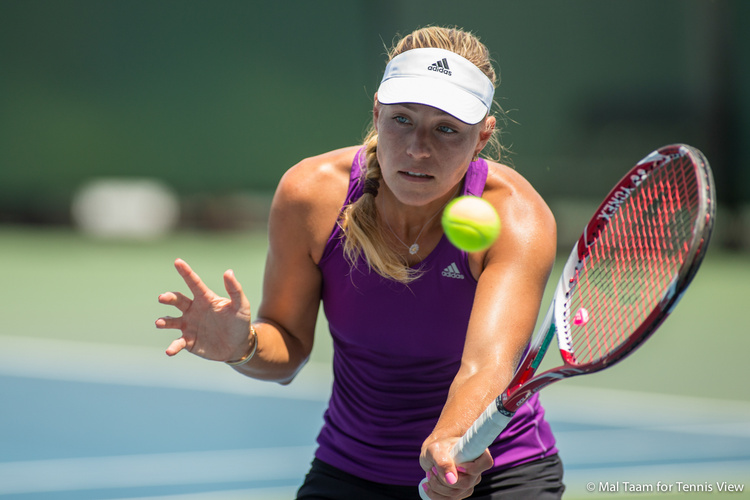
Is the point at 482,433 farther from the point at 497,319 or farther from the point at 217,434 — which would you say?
the point at 217,434

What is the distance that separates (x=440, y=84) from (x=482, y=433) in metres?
0.91

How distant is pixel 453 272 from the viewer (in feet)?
8.91

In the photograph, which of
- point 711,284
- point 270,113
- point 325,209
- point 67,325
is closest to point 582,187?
point 711,284

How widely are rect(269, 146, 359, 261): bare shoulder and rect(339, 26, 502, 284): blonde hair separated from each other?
5 centimetres

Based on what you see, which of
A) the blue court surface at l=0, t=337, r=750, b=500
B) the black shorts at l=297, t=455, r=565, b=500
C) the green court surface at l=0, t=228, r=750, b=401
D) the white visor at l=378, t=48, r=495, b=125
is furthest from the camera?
the green court surface at l=0, t=228, r=750, b=401

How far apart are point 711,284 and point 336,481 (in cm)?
883

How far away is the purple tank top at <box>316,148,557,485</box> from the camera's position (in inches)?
107

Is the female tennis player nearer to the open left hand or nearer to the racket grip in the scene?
the open left hand

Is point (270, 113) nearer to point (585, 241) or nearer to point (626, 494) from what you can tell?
point (626, 494)

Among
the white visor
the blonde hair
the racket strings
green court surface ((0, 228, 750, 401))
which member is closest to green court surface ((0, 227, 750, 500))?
green court surface ((0, 228, 750, 401))
